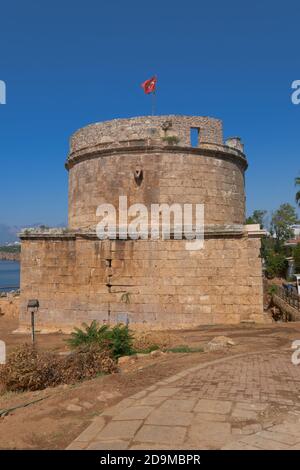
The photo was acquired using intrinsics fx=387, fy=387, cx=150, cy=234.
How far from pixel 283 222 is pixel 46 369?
47.7 m

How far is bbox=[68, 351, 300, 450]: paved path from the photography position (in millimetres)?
3977

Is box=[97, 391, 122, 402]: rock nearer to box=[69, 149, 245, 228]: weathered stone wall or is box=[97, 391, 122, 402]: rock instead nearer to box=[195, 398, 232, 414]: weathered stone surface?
box=[195, 398, 232, 414]: weathered stone surface

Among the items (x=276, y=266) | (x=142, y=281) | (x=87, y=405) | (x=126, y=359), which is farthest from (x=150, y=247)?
(x=276, y=266)

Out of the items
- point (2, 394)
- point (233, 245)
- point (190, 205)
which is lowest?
point (2, 394)

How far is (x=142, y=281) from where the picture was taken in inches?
513

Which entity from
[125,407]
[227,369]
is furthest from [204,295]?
[125,407]

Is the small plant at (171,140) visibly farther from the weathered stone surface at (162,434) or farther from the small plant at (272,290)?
the small plant at (272,290)

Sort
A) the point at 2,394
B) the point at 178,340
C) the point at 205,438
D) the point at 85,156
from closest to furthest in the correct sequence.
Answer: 1. the point at 205,438
2. the point at 2,394
3. the point at 178,340
4. the point at 85,156

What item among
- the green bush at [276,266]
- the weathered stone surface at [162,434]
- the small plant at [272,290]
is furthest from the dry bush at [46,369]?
Answer: the green bush at [276,266]

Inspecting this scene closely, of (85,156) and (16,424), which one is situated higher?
(85,156)

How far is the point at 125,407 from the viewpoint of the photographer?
5.04 meters

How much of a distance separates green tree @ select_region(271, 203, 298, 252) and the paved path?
45821mm

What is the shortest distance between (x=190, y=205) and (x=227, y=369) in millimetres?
8174
